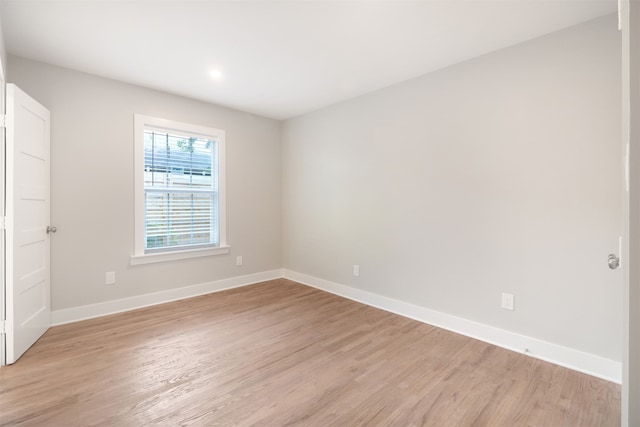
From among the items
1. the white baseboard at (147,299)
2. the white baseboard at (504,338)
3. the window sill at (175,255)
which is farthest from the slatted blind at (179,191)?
the white baseboard at (504,338)

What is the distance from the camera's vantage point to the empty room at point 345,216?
1761mm

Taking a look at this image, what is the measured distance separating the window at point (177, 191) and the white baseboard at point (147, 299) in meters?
0.40

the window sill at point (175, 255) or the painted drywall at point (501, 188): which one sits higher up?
the painted drywall at point (501, 188)

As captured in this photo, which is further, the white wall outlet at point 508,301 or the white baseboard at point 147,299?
the white baseboard at point 147,299

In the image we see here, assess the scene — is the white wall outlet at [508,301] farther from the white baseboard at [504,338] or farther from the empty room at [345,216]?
the white baseboard at [504,338]

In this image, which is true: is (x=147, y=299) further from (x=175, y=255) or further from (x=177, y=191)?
(x=177, y=191)

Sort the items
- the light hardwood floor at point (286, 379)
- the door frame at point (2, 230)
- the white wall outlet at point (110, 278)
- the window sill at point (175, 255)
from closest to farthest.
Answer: the light hardwood floor at point (286, 379) < the door frame at point (2, 230) < the white wall outlet at point (110, 278) < the window sill at point (175, 255)

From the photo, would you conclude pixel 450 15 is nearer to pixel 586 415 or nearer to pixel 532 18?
pixel 532 18

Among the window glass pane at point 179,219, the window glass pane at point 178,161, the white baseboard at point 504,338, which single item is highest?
the window glass pane at point 178,161

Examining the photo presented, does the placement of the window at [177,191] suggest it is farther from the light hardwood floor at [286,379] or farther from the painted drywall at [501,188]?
the painted drywall at [501,188]

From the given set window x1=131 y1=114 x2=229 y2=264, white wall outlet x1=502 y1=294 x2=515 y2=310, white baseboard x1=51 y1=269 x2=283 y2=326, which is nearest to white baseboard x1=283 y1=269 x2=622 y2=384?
white wall outlet x1=502 y1=294 x2=515 y2=310

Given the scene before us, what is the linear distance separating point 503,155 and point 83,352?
3.61 metres

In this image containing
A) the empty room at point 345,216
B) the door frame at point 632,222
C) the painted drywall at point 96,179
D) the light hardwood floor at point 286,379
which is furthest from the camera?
the painted drywall at point 96,179

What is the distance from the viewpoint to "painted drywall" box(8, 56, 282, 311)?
8.92 ft
